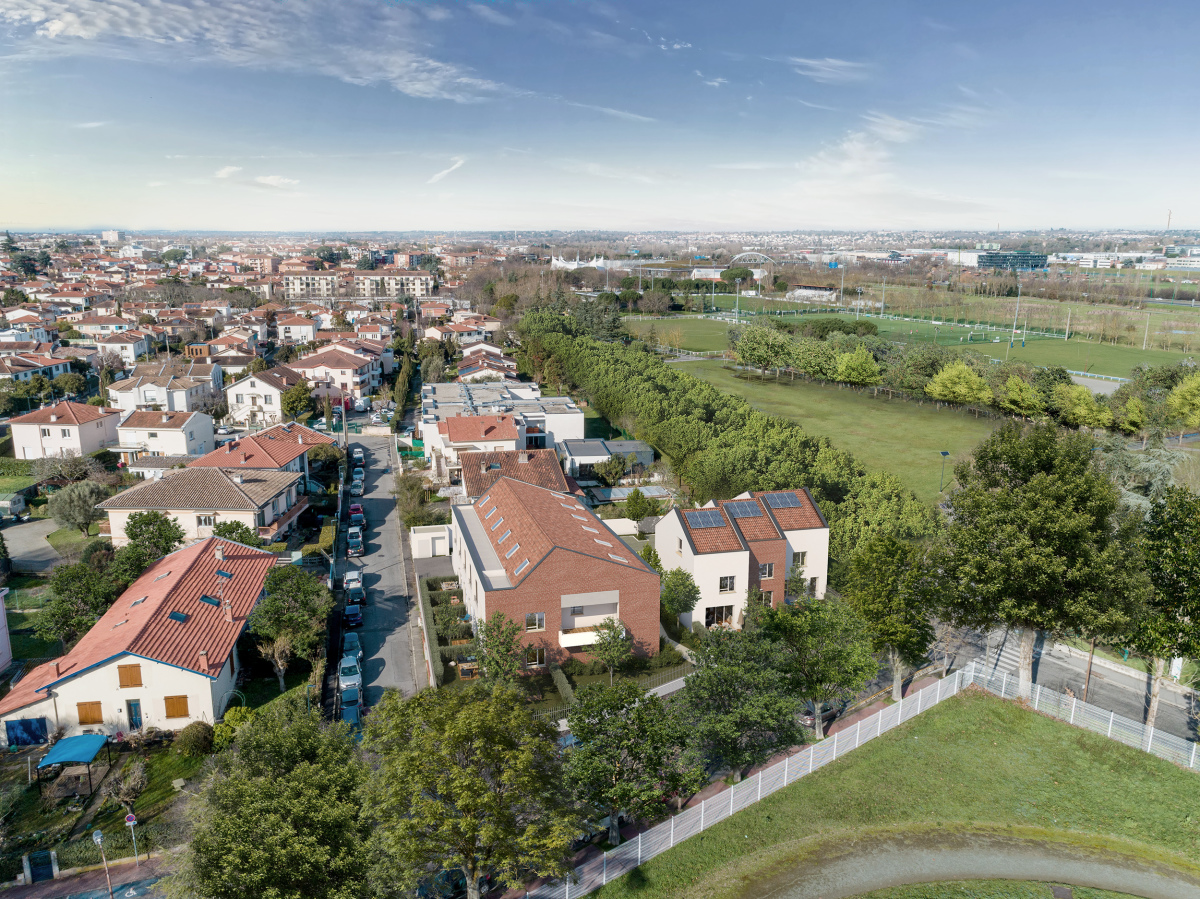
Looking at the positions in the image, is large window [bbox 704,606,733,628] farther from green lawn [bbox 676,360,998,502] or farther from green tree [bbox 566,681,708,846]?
green lawn [bbox 676,360,998,502]

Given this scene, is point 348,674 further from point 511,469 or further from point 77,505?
point 77,505

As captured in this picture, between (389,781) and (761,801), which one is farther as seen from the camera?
(761,801)

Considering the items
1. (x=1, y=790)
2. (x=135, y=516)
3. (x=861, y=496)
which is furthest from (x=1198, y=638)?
(x=135, y=516)

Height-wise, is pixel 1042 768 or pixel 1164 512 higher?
pixel 1164 512

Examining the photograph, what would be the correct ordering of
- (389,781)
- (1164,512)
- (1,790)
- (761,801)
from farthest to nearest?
(1164,512) → (1,790) → (761,801) → (389,781)

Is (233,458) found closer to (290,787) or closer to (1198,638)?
(290,787)

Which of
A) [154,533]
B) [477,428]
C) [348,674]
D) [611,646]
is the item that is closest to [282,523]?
[154,533]

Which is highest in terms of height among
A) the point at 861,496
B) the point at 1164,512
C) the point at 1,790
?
the point at 1164,512

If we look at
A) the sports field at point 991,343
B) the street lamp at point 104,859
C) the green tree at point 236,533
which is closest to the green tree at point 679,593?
the green tree at point 236,533
